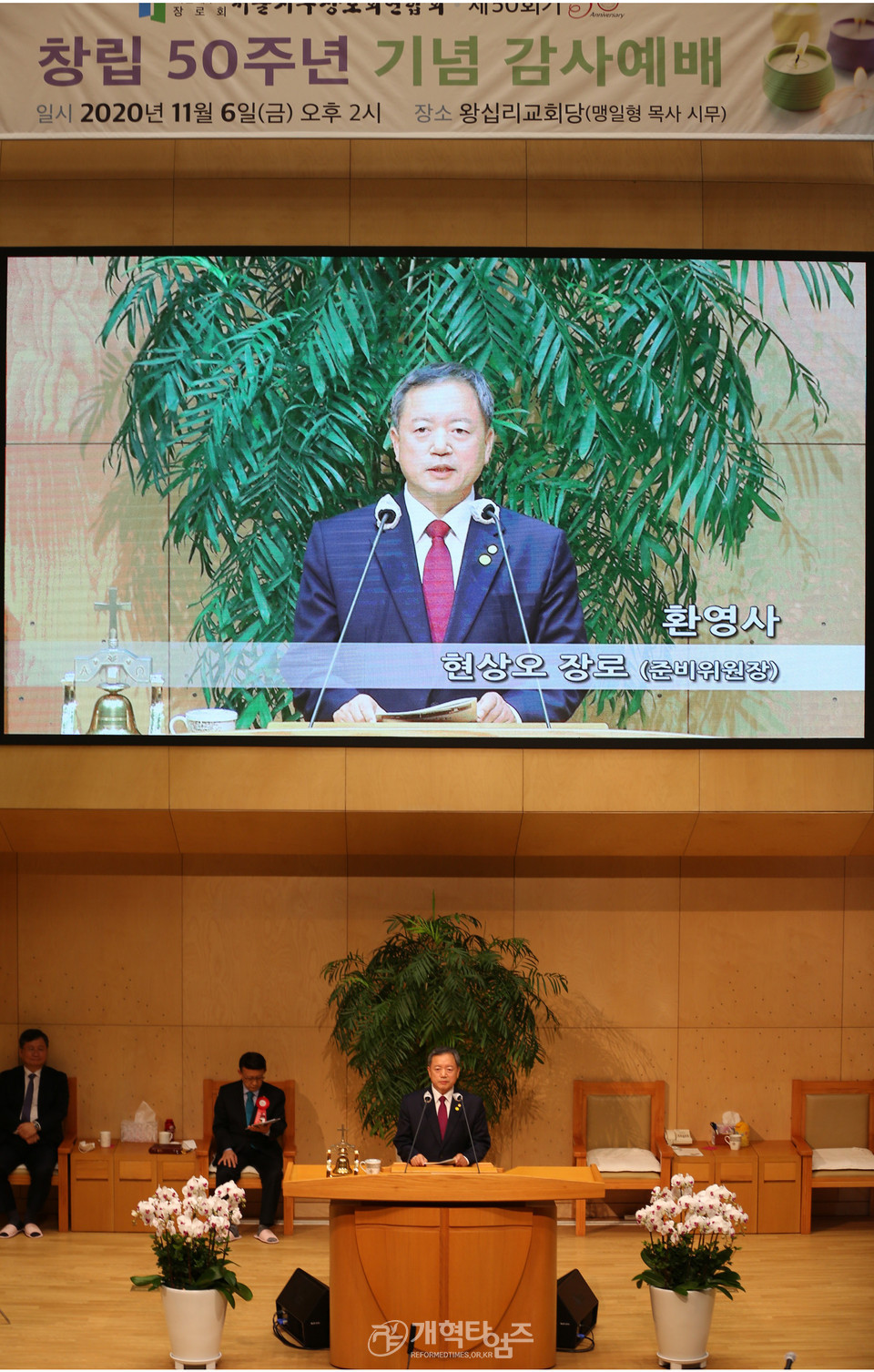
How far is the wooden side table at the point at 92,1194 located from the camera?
774cm

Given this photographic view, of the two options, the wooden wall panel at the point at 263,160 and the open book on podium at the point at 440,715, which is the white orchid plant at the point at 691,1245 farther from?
the wooden wall panel at the point at 263,160

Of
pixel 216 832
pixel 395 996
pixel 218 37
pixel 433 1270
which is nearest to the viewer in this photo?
pixel 433 1270

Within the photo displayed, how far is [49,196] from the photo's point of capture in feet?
25.2

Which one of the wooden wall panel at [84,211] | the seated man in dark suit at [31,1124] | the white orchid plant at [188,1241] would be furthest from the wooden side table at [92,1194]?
the wooden wall panel at [84,211]

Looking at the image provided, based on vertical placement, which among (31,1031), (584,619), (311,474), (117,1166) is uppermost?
(311,474)

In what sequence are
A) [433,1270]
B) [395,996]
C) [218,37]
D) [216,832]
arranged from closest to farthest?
[433,1270] < [218,37] < [395,996] < [216,832]

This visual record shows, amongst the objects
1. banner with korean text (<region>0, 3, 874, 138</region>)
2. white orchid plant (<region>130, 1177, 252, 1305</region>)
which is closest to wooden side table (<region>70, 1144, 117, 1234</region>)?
white orchid plant (<region>130, 1177, 252, 1305</region>)

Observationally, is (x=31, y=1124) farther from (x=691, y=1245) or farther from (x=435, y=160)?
(x=435, y=160)

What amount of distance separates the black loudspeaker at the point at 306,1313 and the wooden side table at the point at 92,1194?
6.47ft

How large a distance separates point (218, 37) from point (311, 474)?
7.39ft

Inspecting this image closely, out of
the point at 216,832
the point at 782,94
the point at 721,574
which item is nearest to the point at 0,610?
the point at 216,832

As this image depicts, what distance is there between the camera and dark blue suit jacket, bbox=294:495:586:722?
7555mm

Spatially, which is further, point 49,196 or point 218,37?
point 49,196

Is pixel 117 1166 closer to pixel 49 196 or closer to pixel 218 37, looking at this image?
pixel 49 196
